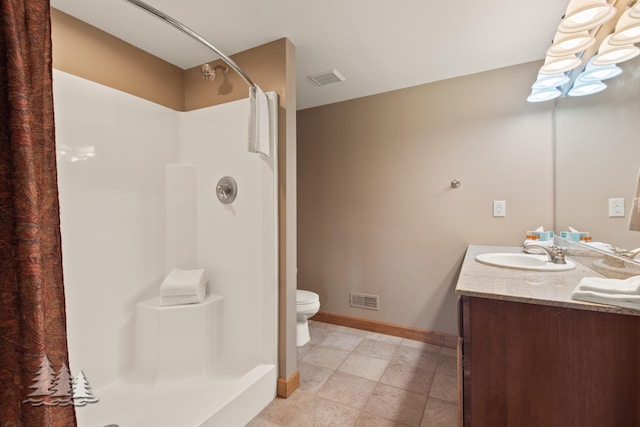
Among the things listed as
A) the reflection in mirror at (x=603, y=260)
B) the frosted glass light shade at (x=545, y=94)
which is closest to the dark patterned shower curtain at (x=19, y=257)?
the reflection in mirror at (x=603, y=260)

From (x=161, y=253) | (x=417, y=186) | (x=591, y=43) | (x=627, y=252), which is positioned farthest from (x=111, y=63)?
(x=627, y=252)

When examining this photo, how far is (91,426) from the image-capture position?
5.02 feet

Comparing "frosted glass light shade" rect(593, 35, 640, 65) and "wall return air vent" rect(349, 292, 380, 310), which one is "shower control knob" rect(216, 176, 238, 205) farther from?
"frosted glass light shade" rect(593, 35, 640, 65)

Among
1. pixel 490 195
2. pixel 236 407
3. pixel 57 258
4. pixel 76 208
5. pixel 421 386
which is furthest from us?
pixel 490 195

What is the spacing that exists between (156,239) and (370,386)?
1.79 meters

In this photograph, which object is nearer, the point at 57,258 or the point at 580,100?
the point at 57,258

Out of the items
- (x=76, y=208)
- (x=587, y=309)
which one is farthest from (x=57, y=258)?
(x=587, y=309)

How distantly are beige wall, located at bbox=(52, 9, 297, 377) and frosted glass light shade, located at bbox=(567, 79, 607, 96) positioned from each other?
1.64 metres

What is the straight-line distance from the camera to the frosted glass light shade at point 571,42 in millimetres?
1378

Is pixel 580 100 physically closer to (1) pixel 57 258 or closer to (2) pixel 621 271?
(2) pixel 621 271

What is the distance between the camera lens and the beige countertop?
99 centimetres

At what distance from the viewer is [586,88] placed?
1.61 m

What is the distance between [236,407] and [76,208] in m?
1.41

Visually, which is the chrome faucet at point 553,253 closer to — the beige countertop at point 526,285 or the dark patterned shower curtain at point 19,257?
the beige countertop at point 526,285
